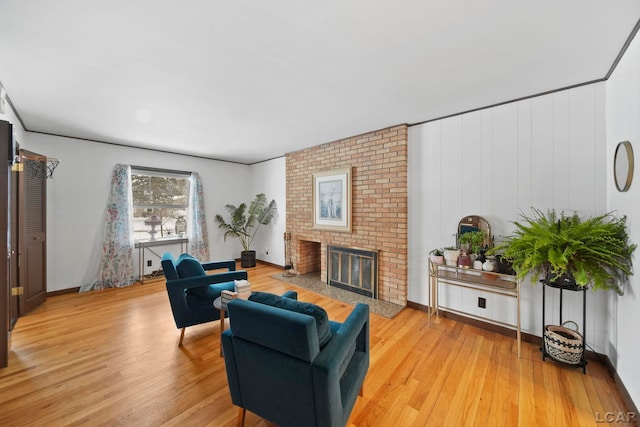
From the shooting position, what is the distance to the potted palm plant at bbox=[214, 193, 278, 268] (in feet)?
18.5

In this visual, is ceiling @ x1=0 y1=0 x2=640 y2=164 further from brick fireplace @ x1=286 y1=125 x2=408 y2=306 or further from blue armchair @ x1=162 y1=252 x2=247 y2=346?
blue armchair @ x1=162 y1=252 x2=247 y2=346

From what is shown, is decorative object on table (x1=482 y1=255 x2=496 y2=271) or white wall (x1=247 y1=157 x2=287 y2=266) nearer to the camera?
decorative object on table (x1=482 y1=255 x2=496 y2=271)

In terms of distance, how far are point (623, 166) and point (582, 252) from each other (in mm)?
680

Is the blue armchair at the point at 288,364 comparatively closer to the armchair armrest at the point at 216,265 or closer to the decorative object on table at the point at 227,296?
the decorative object on table at the point at 227,296

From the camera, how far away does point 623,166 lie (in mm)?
1809

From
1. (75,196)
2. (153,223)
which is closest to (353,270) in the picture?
(153,223)

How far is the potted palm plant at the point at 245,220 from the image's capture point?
5.64m

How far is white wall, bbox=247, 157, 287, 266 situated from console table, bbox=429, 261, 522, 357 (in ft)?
10.6

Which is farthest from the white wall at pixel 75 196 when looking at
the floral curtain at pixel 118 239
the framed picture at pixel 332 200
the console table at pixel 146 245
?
the framed picture at pixel 332 200

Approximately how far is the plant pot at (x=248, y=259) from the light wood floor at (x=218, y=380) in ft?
8.84

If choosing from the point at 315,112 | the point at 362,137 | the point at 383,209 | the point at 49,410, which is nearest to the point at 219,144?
the point at 315,112

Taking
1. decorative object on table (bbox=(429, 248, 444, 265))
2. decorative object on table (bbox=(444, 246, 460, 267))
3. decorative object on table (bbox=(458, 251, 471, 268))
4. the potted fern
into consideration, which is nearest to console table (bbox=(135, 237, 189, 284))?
decorative object on table (bbox=(429, 248, 444, 265))

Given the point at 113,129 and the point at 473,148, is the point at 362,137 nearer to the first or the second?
the point at 473,148

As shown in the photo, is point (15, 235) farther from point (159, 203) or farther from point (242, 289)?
point (242, 289)
